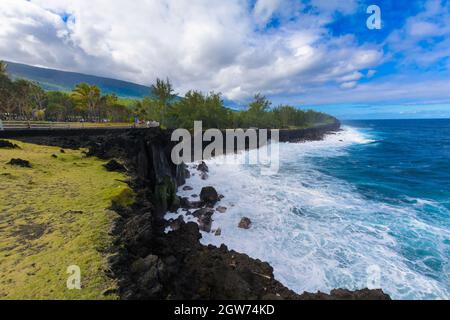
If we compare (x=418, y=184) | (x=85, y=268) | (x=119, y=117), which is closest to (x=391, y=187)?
(x=418, y=184)

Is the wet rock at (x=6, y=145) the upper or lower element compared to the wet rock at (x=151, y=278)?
upper

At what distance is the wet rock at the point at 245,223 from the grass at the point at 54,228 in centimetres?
942

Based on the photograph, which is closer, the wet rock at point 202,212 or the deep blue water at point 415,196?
the deep blue water at point 415,196

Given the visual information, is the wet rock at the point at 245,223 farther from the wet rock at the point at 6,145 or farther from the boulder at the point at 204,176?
the wet rock at the point at 6,145

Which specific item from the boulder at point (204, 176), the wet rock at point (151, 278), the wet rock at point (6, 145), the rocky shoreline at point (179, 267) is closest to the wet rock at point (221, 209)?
the rocky shoreline at point (179, 267)

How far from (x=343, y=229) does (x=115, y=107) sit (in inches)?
3401

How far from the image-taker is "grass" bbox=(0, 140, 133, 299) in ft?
18.5

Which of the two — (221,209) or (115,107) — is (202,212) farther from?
(115,107)

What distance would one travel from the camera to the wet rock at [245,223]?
1750 centimetres

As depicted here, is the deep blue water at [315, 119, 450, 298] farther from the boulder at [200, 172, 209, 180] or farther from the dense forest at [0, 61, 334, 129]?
the dense forest at [0, 61, 334, 129]

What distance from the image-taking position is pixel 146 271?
6707 millimetres

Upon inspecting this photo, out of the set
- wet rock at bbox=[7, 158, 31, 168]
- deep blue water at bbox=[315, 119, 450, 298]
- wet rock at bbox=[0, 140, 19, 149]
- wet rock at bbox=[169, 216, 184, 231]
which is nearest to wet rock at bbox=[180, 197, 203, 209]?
wet rock at bbox=[169, 216, 184, 231]
